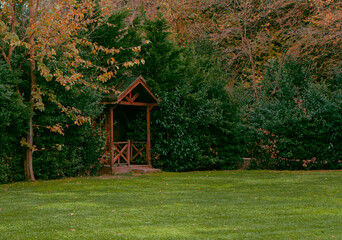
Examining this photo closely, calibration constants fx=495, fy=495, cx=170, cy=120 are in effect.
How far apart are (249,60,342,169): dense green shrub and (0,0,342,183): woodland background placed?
5 centimetres

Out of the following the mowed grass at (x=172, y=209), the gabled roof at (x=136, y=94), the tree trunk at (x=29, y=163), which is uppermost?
the gabled roof at (x=136, y=94)

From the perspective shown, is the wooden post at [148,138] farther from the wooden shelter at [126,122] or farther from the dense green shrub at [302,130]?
the dense green shrub at [302,130]

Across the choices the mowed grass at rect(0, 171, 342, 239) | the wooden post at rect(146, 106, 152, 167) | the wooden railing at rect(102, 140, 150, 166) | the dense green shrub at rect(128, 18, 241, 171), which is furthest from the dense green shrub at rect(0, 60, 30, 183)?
the dense green shrub at rect(128, 18, 241, 171)

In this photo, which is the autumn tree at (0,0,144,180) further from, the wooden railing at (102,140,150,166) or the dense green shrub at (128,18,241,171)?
the dense green shrub at (128,18,241,171)

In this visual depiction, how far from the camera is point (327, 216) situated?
9070 millimetres

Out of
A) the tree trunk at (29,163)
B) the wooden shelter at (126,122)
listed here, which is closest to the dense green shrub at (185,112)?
the wooden shelter at (126,122)

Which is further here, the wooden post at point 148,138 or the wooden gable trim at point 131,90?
the wooden post at point 148,138

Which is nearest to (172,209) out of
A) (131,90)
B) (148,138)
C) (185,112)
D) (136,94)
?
(131,90)

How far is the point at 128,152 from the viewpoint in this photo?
20.0 meters

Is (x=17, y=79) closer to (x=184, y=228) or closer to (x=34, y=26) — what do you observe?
(x=34, y=26)

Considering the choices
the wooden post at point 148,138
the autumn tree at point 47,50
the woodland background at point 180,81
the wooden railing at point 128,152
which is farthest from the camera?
the wooden post at point 148,138

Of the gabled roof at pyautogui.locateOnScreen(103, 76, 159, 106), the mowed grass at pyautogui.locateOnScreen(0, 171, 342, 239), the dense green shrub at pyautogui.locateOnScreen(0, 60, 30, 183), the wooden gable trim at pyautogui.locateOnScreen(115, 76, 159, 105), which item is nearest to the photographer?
the mowed grass at pyautogui.locateOnScreen(0, 171, 342, 239)

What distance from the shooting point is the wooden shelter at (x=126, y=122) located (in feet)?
62.0

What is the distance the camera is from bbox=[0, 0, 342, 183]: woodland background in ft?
51.8
